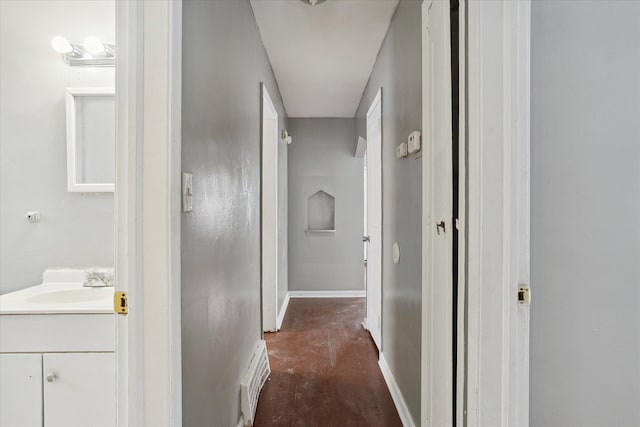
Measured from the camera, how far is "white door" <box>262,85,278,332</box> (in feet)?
10.6

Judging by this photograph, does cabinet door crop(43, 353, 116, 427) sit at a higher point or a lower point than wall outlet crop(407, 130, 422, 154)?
lower

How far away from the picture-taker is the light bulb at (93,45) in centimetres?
176

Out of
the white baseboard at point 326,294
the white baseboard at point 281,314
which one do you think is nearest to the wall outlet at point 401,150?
the white baseboard at point 281,314

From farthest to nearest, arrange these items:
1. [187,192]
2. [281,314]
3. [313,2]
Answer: [281,314] → [313,2] → [187,192]

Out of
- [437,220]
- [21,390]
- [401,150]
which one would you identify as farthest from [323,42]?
[21,390]

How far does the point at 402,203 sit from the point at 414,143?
450 mm

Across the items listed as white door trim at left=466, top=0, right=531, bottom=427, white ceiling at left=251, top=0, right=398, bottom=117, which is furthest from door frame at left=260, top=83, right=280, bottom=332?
white door trim at left=466, top=0, right=531, bottom=427

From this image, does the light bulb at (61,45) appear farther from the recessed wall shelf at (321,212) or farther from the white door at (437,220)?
the recessed wall shelf at (321,212)

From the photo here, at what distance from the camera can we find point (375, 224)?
120 inches

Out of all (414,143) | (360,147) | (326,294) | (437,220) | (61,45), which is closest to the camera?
(437,220)

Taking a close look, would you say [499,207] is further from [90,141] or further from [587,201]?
[90,141]

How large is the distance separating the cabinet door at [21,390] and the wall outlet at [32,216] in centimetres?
74

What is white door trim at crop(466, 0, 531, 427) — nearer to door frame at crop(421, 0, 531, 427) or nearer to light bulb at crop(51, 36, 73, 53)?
door frame at crop(421, 0, 531, 427)

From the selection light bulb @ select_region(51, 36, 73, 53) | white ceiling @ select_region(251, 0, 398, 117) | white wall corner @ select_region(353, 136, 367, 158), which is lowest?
white wall corner @ select_region(353, 136, 367, 158)
